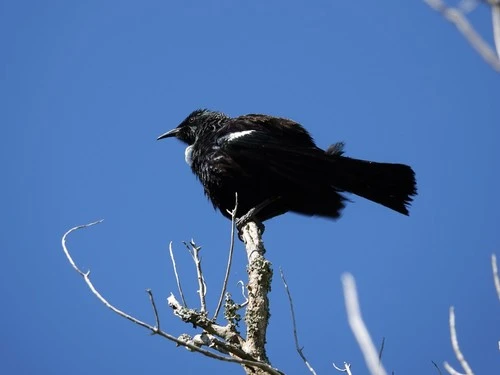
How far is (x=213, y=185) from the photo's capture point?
18.1 ft

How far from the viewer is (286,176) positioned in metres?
5.32

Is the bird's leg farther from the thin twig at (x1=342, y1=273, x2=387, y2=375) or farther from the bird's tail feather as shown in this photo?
the thin twig at (x1=342, y1=273, x2=387, y2=375)

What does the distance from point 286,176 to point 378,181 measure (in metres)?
0.67

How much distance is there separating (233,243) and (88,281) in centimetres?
77

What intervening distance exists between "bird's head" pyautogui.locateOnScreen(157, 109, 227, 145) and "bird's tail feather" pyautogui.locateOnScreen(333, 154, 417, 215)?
133cm

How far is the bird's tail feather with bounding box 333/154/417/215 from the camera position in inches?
206

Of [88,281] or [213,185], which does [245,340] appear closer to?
[88,281]

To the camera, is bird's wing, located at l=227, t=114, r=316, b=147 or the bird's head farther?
the bird's head

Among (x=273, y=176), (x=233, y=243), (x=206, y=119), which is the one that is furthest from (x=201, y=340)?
(x=206, y=119)

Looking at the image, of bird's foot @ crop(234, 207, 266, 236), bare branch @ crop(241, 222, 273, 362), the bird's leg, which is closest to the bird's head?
the bird's leg

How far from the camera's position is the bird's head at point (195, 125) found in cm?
628

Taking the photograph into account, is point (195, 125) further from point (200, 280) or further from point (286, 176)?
point (200, 280)

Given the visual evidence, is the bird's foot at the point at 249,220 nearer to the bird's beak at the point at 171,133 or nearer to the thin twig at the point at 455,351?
the bird's beak at the point at 171,133

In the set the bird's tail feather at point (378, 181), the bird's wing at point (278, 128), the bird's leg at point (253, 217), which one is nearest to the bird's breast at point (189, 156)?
the bird's wing at point (278, 128)
